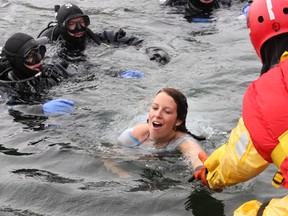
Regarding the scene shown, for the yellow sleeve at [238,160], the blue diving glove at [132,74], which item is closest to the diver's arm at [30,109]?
the blue diving glove at [132,74]

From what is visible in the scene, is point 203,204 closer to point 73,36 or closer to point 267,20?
point 267,20

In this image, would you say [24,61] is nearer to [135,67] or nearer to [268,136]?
[135,67]

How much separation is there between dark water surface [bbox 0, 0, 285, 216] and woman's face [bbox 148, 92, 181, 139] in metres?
0.42

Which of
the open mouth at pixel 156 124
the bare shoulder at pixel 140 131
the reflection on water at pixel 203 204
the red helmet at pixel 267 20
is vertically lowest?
the reflection on water at pixel 203 204

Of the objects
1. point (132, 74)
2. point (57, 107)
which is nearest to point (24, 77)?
point (57, 107)

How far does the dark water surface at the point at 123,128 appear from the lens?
14.5 feet

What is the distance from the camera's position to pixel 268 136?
2686mm

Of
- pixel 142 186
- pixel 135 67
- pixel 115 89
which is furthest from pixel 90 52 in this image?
pixel 142 186

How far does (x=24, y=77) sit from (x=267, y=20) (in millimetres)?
4376

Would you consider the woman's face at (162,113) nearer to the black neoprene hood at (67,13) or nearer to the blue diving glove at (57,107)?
the blue diving glove at (57,107)

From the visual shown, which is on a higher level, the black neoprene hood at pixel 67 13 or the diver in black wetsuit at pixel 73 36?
the black neoprene hood at pixel 67 13

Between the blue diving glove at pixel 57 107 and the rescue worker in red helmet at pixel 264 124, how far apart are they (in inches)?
127

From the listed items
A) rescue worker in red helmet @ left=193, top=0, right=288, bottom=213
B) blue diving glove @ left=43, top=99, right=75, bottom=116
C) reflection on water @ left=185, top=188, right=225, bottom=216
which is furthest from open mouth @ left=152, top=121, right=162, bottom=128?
blue diving glove @ left=43, top=99, right=75, bottom=116

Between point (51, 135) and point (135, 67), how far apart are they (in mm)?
2840
